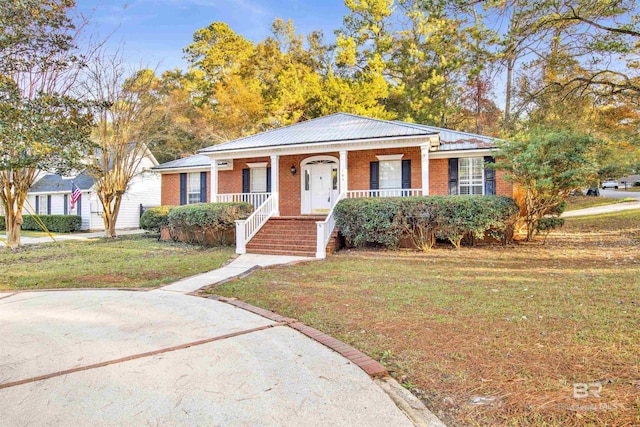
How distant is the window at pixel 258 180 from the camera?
1770cm

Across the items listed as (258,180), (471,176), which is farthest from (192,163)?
(471,176)

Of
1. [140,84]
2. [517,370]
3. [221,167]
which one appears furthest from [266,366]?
[140,84]

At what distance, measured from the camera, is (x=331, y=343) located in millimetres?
4141

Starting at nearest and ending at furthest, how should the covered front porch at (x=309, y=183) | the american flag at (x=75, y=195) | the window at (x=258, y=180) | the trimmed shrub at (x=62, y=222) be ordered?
1. the covered front porch at (x=309, y=183)
2. the window at (x=258, y=180)
3. the american flag at (x=75, y=195)
4. the trimmed shrub at (x=62, y=222)

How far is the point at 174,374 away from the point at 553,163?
11.0m

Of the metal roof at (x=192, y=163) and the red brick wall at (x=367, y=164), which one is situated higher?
the metal roof at (x=192, y=163)

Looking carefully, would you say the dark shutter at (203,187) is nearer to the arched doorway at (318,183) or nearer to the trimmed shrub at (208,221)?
the trimmed shrub at (208,221)

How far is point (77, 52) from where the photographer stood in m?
12.9

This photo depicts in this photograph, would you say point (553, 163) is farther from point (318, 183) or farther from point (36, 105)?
point (36, 105)

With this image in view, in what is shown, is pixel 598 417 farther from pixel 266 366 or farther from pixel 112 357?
pixel 112 357

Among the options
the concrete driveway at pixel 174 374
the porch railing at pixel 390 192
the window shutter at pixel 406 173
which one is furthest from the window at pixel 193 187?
the concrete driveway at pixel 174 374

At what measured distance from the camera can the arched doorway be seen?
16.4m

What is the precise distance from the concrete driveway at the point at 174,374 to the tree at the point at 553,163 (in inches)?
359

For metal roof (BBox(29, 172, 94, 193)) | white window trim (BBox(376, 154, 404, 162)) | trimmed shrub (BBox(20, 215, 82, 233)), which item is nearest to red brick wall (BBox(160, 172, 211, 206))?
metal roof (BBox(29, 172, 94, 193))
